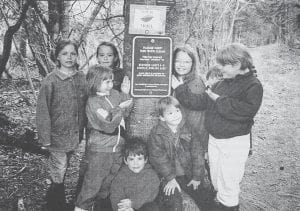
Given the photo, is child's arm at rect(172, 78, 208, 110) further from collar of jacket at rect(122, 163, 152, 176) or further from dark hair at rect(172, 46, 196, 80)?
collar of jacket at rect(122, 163, 152, 176)

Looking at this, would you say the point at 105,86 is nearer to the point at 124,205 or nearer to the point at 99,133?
the point at 99,133

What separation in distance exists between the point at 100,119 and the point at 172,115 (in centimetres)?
71

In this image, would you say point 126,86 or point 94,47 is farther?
point 94,47

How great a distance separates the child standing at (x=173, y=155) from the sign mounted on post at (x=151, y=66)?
148 millimetres

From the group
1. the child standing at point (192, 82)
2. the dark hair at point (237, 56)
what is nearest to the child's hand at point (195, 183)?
the child standing at point (192, 82)

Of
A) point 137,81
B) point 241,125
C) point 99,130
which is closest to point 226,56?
point 241,125

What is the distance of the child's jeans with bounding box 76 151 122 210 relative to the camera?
10.7ft

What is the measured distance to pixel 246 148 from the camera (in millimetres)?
3295

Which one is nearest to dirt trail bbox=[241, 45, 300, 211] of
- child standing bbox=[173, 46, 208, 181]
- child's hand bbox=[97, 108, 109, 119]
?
child standing bbox=[173, 46, 208, 181]

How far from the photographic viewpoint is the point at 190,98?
328 cm

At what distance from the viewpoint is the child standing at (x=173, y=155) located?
3.31 metres

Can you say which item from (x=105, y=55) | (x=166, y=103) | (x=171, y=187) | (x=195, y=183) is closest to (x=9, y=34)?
(x=105, y=55)

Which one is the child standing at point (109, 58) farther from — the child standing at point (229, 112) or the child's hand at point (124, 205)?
the child's hand at point (124, 205)

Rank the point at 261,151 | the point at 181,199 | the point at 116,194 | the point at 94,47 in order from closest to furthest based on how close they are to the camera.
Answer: the point at 116,194
the point at 181,199
the point at 261,151
the point at 94,47
